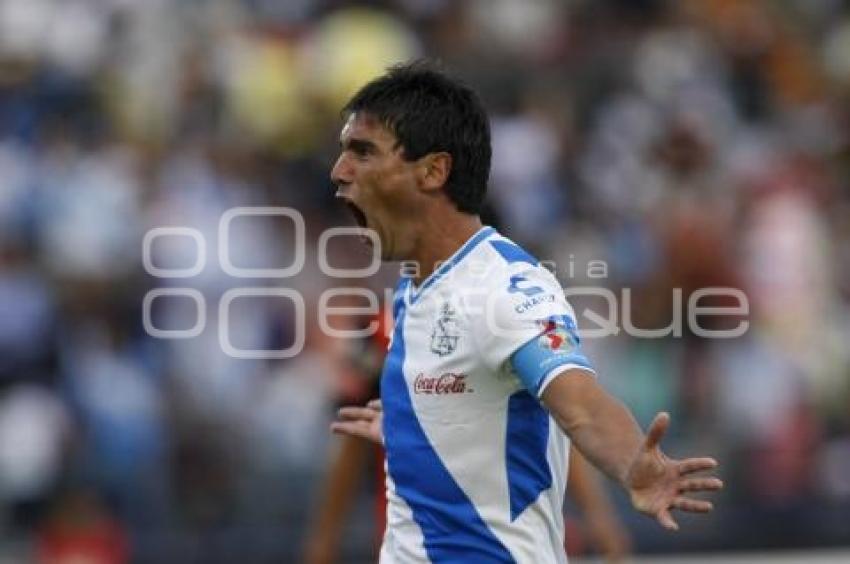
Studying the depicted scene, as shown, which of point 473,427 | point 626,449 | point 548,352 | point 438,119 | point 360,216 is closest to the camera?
point 626,449

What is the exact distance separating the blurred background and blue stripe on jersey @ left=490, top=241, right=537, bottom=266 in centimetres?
373

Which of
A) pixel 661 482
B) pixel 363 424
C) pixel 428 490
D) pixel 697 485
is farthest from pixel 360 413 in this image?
pixel 697 485

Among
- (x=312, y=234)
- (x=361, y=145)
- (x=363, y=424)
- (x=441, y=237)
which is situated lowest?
(x=363, y=424)

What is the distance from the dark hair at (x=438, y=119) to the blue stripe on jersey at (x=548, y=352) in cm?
60

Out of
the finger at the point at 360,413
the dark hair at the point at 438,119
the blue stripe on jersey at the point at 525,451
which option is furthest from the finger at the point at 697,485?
the finger at the point at 360,413

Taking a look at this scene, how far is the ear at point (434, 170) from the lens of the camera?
4.86 meters

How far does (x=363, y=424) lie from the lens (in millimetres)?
5523

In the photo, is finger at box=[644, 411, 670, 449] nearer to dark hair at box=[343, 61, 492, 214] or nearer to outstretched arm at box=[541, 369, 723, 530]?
outstretched arm at box=[541, 369, 723, 530]

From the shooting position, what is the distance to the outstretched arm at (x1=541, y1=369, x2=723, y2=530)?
4.11 metres

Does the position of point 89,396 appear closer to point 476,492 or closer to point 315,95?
point 315,95

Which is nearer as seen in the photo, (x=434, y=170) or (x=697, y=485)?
(x=697, y=485)

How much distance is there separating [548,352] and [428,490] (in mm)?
606

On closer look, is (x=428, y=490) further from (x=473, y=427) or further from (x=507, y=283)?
(x=507, y=283)

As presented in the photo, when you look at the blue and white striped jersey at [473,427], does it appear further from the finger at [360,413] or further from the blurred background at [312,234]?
the blurred background at [312,234]
